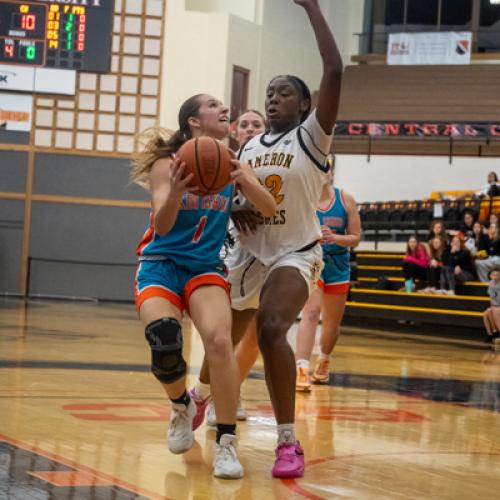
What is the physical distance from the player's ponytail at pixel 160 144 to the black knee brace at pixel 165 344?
75cm

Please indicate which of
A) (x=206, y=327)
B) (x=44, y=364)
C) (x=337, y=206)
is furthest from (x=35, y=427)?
(x=337, y=206)

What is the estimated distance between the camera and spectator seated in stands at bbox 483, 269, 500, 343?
47.8ft

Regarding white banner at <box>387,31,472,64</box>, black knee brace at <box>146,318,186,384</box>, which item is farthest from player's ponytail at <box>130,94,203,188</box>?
white banner at <box>387,31,472,64</box>

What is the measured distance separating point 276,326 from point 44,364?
4.12 m

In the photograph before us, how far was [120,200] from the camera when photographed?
21234 millimetres

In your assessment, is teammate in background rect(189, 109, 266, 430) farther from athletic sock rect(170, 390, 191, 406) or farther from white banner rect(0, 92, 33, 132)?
white banner rect(0, 92, 33, 132)

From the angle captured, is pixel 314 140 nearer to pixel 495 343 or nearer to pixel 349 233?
pixel 349 233

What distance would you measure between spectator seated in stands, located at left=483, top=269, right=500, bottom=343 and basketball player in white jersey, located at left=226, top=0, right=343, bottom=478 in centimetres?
996

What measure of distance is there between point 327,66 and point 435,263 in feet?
42.9

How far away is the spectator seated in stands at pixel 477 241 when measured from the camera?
17156 millimetres

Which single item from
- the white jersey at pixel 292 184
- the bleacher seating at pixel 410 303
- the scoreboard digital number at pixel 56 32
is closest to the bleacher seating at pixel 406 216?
the bleacher seating at pixel 410 303

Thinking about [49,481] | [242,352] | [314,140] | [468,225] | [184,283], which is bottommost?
[49,481]

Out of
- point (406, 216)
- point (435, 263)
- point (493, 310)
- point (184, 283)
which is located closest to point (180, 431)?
point (184, 283)

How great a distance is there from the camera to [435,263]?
17250 mm
